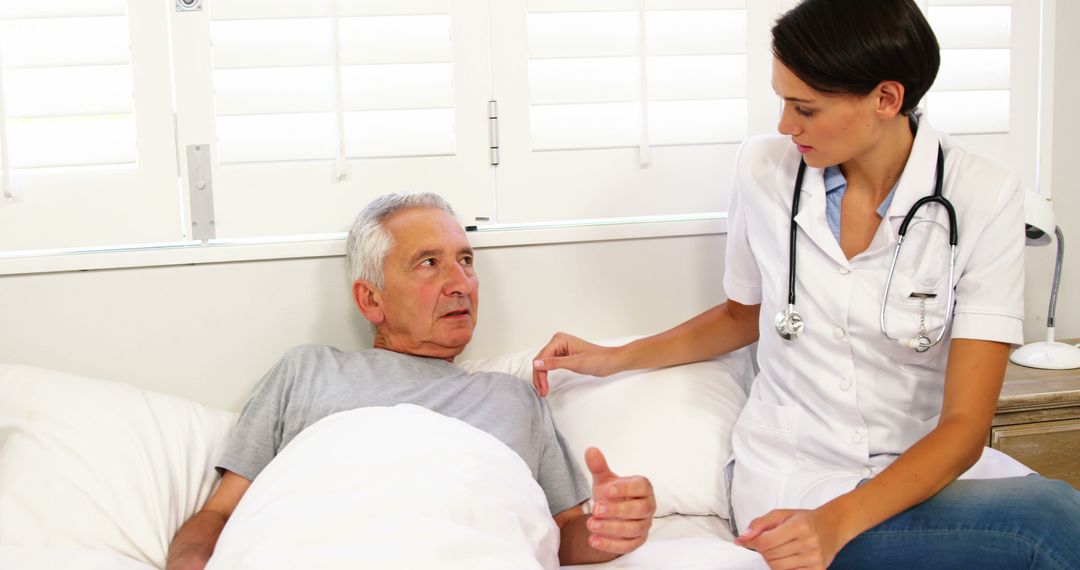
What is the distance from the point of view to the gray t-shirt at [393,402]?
5.08ft

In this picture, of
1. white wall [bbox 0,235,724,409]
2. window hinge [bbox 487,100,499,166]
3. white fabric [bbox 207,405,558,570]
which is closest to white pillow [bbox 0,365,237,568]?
white wall [bbox 0,235,724,409]

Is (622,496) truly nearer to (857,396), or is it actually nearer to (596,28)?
(857,396)

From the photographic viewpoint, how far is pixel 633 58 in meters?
1.89

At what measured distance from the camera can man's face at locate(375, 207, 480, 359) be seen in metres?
1.66

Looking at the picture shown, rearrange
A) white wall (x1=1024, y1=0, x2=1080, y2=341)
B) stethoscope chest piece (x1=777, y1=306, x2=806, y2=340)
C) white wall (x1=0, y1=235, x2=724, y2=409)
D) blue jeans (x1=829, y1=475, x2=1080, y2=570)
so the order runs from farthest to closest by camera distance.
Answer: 1. white wall (x1=1024, y1=0, x2=1080, y2=341)
2. white wall (x1=0, y1=235, x2=724, y2=409)
3. stethoscope chest piece (x1=777, y1=306, x2=806, y2=340)
4. blue jeans (x1=829, y1=475, x2=1080, y2=570)

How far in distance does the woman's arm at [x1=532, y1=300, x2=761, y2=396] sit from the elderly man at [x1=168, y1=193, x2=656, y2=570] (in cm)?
10

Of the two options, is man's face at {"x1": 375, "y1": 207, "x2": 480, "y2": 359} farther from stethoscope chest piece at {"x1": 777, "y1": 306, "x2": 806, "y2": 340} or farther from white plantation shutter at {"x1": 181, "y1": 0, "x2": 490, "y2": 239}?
stethoscope chest piece at {"x1": 777, "y1": 306, "x2": 806, "y2": 340}

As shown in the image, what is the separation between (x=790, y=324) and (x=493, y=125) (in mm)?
703

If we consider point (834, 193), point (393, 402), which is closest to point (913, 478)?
point (834, 193)

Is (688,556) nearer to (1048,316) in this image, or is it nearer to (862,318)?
(862,318)

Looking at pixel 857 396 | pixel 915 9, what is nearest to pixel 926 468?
pixel 857 396

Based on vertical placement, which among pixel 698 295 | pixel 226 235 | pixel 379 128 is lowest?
pixel 698 295

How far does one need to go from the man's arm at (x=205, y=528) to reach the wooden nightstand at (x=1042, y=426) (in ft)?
4.35

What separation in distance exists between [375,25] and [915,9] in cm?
95
